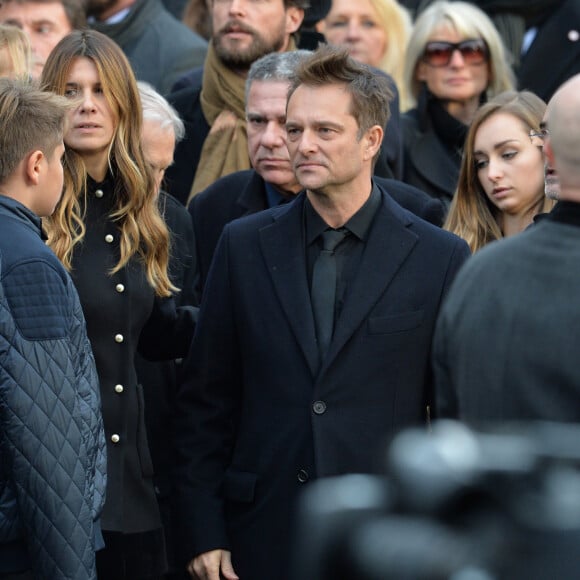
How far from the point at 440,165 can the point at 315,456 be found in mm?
2955

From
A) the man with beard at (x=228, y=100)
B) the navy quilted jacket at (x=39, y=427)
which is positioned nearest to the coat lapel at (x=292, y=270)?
the navy quilted jacket at (x=39, y=427)

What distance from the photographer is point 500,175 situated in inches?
253

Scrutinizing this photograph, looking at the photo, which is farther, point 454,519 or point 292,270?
point 292,270

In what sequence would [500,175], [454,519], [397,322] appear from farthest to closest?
1. [500,175]
2. [397,322]
3. [454,519]

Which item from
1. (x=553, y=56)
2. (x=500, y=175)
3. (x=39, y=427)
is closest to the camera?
(x=39, y=427)

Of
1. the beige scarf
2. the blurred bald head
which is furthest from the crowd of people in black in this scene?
the beige scarf

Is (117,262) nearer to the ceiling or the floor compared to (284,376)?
nearer to the ceiling

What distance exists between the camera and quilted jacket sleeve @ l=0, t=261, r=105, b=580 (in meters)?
4.62

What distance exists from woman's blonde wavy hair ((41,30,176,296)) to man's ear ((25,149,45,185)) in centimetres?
54

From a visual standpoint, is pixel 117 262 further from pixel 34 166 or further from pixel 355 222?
pixel 355 222

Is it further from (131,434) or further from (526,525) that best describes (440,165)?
(526,525)

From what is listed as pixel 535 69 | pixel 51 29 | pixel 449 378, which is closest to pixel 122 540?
pixel 449 378

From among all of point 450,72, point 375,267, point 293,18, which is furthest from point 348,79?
point 450,72

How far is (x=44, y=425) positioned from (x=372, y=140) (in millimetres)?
1569
